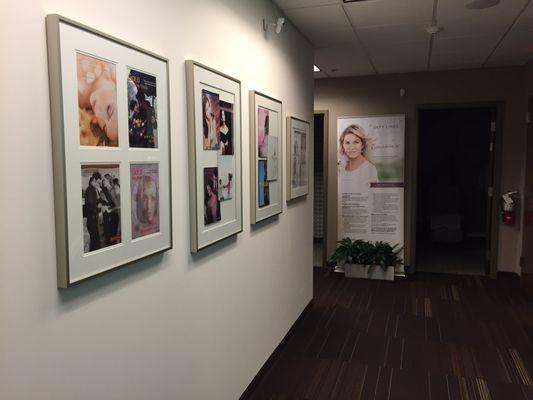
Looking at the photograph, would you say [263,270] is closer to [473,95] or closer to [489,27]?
[489,27]

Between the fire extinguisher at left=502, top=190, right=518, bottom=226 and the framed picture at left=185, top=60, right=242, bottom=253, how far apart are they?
11.6 feet

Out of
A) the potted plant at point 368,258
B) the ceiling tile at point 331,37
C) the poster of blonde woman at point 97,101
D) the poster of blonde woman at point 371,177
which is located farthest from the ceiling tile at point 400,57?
the poster of blonde woman at point 97,101

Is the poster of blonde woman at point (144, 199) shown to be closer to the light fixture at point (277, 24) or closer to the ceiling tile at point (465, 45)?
the light fixture at point (277, 24)

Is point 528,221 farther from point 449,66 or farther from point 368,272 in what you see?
point 449,66

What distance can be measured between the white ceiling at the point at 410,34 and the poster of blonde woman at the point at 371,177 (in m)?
0.63

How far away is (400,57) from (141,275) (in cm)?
354

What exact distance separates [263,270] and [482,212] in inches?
216

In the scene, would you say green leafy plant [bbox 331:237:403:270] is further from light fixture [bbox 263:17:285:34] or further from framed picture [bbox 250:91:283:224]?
light fixture [bbox 263:17:285:34]

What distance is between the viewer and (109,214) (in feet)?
4.19

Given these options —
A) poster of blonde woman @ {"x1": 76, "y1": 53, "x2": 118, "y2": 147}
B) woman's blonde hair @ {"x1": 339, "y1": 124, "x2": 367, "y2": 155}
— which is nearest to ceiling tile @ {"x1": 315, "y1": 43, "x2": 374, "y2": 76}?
woman's blonde hair @ {"x1": 339, "y1": 124, "x2": 367, "y2": 155}

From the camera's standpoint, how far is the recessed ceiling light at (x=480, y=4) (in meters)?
2.65

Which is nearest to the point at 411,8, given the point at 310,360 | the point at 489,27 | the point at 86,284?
the point at 489,27

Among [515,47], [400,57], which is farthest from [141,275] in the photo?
[515,47]

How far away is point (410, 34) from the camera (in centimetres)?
339
